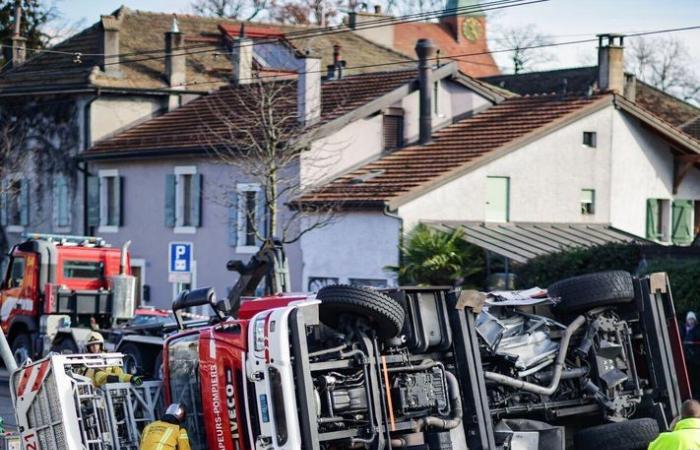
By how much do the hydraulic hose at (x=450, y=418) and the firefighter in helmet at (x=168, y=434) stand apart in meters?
1.94

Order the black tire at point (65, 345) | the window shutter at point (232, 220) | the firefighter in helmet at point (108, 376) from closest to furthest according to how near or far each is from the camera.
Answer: the firefighter in helmet at point (108, 376) → the black tire at point (65, 345) → the window shutter at point (232, 220)

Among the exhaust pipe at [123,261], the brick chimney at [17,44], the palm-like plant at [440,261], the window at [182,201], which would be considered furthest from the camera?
the brick chimney at [17,44]

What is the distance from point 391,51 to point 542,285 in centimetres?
2469

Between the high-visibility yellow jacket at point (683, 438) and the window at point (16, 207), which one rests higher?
the window at point (16, 207)

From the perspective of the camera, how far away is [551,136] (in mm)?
34531

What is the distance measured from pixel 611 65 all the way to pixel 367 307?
91.8 ft

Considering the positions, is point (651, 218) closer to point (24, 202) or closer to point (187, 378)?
point (24, 202)

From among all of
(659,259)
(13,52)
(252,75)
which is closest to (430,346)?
(659,259)

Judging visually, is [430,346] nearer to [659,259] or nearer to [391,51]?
[659,259]

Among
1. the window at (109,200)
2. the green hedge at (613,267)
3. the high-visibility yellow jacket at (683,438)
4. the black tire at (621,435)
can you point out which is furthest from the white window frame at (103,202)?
the high-visibility yellow jacket at (683,438)

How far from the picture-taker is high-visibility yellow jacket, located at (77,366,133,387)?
1263 cm

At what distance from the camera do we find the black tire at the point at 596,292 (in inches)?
499

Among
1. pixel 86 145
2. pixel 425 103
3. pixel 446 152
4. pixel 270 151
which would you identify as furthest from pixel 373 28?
pixel 270 151

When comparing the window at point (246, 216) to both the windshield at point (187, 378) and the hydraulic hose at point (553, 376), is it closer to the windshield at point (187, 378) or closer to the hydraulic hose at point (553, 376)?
the windshield at point (187, 378)
